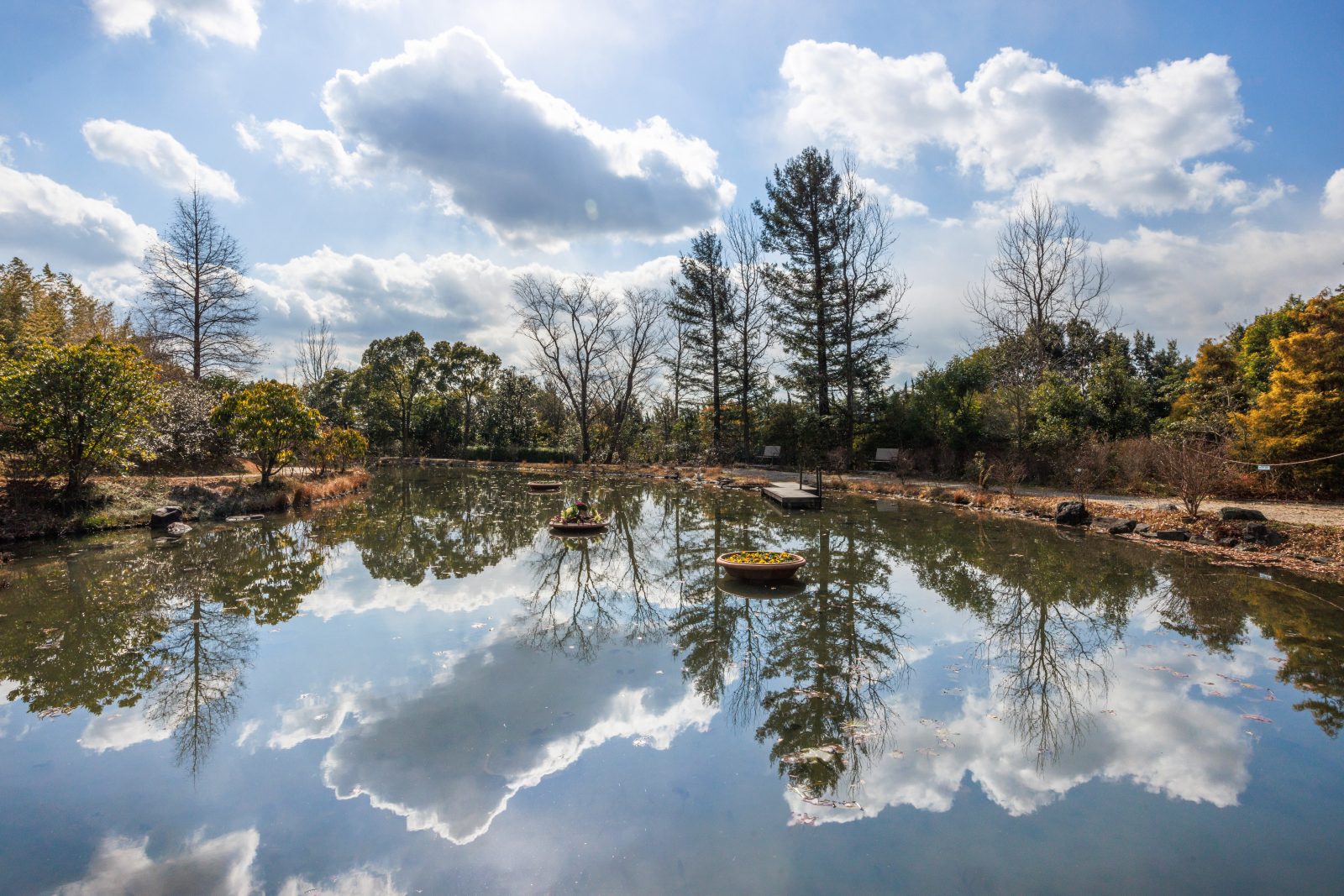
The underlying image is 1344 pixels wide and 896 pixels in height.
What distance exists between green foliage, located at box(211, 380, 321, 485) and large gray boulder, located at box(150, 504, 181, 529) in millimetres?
3234

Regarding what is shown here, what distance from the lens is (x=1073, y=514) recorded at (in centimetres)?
1228

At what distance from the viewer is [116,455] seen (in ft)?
38.6

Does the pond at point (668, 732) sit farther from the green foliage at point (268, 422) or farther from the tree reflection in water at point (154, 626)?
the green foliage at point (268, 422)

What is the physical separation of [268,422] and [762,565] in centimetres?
1315

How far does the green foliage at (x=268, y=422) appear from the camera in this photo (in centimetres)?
1469

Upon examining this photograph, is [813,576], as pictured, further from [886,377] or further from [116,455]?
[886,377]

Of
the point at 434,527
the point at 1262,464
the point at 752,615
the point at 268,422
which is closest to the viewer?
the point at 752,615

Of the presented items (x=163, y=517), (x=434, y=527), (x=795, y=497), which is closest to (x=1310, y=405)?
(x=795, y=497)

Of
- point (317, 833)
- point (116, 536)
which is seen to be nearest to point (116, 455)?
point (116, 536)

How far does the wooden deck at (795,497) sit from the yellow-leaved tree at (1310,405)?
29.2 ft

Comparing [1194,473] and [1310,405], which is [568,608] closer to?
[1194,473]

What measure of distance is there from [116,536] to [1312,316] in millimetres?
23313

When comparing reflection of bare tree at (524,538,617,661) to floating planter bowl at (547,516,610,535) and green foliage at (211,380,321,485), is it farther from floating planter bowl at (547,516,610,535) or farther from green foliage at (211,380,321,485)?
green foliage at (211,380,321,485)

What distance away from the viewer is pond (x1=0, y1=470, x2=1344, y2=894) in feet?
9.77
